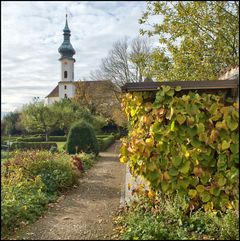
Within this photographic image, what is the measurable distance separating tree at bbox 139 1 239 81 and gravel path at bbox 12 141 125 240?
12.0 feet

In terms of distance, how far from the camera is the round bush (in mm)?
15578

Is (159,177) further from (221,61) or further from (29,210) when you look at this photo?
(221,61)

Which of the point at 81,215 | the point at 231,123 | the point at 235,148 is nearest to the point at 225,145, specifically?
the point at 235,148

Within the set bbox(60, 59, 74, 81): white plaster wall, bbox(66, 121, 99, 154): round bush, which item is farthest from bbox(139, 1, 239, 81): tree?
bbox(60, 59, 74, 81): white plaster wall

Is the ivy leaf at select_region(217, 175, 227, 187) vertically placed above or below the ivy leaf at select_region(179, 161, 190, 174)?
below

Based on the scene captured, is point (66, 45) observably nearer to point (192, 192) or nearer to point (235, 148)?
point (192, 192)

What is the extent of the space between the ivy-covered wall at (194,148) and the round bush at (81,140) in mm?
10731

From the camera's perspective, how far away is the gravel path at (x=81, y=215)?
4898 mm

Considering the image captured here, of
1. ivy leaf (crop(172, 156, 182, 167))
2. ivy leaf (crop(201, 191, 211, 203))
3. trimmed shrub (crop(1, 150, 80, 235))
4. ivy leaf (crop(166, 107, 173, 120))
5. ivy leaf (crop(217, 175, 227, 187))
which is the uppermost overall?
ivy leaf (crop(166, 107, 173, 120))

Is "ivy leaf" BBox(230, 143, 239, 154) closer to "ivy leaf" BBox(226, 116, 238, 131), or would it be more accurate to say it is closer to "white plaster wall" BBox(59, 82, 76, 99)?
"ivy leaf" BBox(226, 116, 238, 131)

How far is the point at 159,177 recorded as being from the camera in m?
4.80

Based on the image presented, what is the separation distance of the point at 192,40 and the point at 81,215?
4.96 meters

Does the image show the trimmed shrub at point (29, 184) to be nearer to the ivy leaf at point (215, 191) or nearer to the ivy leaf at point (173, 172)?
the ivy leaf at point (173, 172)

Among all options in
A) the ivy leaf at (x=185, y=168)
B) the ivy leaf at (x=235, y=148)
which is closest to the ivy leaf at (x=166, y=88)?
the ivy leaf at (x=185, y=168)
